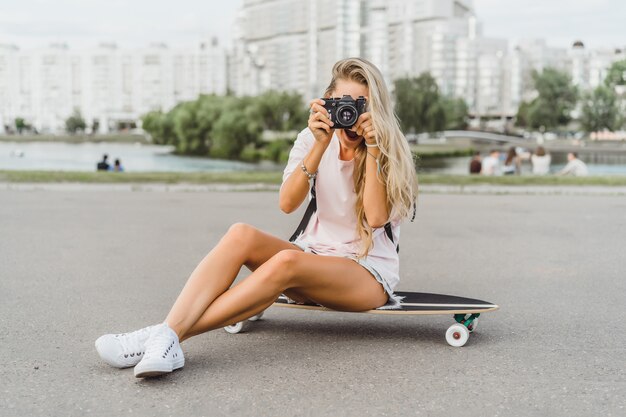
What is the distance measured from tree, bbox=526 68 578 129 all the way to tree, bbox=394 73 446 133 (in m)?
18.2

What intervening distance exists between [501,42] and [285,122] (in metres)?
119

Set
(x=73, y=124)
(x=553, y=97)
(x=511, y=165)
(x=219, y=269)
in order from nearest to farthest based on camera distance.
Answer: (x=219, y=269) → (x=511, y=165) → (x=553, y=97) → (x=73, y=124)

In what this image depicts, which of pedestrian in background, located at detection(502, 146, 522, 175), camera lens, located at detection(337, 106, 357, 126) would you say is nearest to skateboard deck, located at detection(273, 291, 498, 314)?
camera lens, located at detection(337, 106, 357, 126)

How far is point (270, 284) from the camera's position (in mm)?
3510

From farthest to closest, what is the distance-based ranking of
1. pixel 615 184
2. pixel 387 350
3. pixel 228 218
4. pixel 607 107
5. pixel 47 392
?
pixel 607 107 < pixel 615 184 < pixel 228 218 < pixel 387 350 < pixel 47 392

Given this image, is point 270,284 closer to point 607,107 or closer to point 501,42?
point 607,107

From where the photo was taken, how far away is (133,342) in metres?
3.41

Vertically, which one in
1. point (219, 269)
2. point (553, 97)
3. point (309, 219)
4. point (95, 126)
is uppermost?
point (553, 97)

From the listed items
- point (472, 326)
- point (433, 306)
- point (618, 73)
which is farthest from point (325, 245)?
point (618, 73)

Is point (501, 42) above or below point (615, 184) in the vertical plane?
above

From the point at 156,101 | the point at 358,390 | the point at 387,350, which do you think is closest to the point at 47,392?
the point at 358,390

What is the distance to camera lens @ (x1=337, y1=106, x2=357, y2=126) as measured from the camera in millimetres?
3631

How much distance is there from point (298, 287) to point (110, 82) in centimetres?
19618

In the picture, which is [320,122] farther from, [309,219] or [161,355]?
[161,355]
